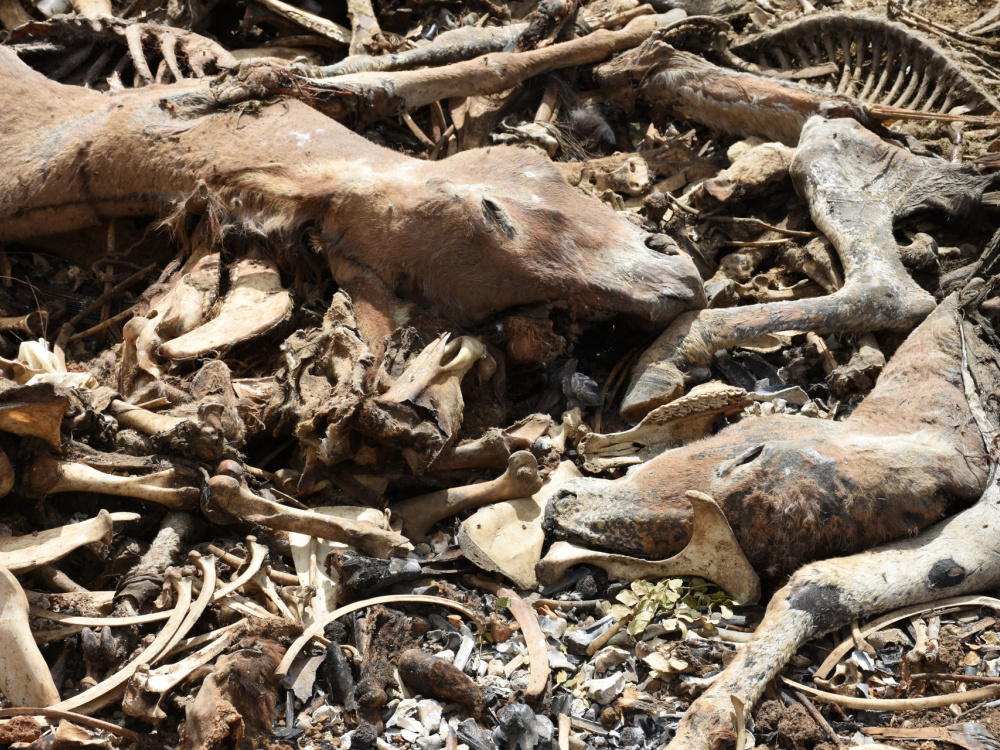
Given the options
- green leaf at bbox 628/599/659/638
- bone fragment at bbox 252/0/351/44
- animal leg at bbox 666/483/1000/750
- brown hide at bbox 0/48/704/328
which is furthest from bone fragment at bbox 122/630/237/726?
bone fragment at bbox 252/0/351/44

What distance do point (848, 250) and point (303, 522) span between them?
3.04m

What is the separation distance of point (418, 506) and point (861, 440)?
5.94 feet

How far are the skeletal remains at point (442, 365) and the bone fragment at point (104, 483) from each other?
12 millimetres

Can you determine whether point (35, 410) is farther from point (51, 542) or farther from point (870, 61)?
point (870, 61)

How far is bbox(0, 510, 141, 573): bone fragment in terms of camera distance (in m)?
3.14

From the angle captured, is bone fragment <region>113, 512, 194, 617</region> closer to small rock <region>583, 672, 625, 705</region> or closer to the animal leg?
small rock <region>583, 672, 625, 705</region>

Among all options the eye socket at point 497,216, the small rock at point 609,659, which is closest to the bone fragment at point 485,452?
the eye socket at point 497,216

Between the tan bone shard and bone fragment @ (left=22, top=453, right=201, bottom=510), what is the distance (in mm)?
1703

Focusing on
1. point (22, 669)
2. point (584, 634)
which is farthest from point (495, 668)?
point (22, 669)

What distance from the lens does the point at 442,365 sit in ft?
13.2

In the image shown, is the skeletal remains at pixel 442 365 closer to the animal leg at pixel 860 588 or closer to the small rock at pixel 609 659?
the animal leg at pixel 860 588

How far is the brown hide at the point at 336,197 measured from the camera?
426cm

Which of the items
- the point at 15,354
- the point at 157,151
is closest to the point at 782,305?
the point at 157,151

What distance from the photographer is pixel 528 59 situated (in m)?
6.14
